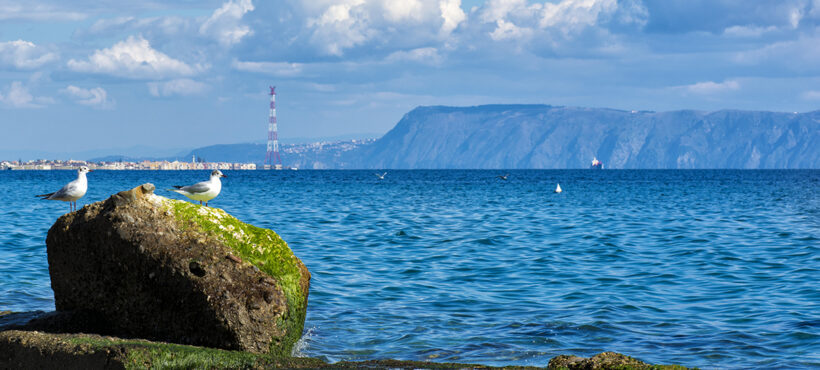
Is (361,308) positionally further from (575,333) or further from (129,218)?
(129,218)

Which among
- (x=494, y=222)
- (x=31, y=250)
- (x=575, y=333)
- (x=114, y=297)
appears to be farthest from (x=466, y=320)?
(x=494, y=222)

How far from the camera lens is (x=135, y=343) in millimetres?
8508

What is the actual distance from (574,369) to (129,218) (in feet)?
19.4

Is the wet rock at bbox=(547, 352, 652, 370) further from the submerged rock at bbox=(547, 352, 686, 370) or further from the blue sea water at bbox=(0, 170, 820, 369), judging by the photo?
the blue sea water at bbox=(0, 170, 820, 369)

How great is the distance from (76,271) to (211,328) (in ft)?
7.17

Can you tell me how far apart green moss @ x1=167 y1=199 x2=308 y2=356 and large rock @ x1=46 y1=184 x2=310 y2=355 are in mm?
14

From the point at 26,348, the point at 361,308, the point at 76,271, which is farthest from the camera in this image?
the point at 361,308

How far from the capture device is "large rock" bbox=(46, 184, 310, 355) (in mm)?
9688

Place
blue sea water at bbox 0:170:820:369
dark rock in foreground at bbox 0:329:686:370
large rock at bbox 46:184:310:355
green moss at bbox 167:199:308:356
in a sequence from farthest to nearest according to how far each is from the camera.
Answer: blue sea water at bbox 0:170:820:369 < green moss at bbox 167:199:308:356 < large rock at bbox 46:184:310:355 < dark rock in foreground at bbox 0:329:686:370

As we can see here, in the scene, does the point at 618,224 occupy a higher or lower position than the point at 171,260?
lower

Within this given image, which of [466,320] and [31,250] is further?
[31,250]

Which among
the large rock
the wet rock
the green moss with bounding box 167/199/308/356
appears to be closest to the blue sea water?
the green moss with bounding box 167/199/308/356

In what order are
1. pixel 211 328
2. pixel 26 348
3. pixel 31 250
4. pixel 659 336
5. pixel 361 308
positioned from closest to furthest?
pixel 26 348 < pixel 211 328 < pixel 659 336 < pixel 361 308 < pixel 31 250

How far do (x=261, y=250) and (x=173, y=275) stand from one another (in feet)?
4.07
